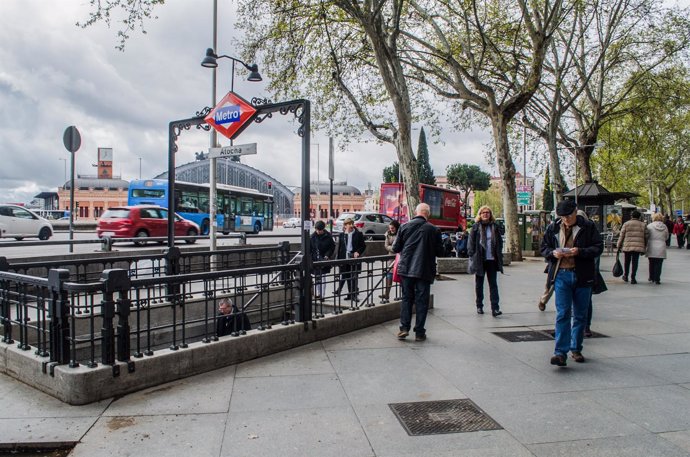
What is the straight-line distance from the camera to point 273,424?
396cm

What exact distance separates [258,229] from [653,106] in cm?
2515

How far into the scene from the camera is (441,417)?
413 centimetres

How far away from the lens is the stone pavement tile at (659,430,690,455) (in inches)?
139

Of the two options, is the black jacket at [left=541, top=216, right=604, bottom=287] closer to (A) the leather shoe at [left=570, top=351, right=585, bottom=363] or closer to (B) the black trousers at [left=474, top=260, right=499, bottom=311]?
(A) the leather shoe at [left=570, top=351, right=585, bottom=363]

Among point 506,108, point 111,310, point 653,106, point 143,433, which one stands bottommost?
point 143,433

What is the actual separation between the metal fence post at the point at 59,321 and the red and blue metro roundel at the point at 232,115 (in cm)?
338

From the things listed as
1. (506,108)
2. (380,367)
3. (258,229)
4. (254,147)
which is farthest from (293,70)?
(258,229)

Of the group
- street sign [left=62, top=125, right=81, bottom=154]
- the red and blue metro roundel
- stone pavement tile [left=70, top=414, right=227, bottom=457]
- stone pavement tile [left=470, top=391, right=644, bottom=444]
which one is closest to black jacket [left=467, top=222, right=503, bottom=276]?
stone pavement tile [left=470, top=391, right=644, bottom=444]

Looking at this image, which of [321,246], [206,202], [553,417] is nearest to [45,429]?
[553,417]

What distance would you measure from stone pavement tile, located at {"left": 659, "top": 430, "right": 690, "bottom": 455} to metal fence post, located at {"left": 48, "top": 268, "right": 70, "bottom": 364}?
481 centimetres

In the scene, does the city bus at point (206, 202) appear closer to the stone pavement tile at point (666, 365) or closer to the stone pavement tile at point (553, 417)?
the stone pavement tile at point (666, 365)

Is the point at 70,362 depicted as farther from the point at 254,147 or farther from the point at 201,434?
the point at 254,147

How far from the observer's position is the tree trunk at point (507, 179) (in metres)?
19.9

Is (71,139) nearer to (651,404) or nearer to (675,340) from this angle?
(651,404)
